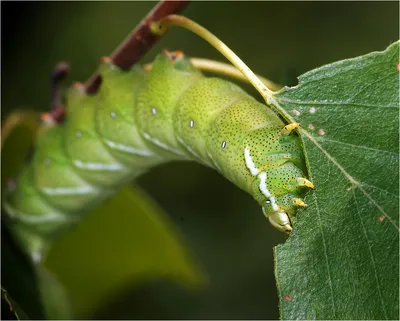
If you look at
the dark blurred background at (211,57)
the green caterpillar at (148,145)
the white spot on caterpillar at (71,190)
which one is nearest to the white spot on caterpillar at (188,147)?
the green caterpillar at (148,145)

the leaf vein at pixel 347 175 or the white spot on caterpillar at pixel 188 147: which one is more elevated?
the white spot on caterpillar at pixel 188 147

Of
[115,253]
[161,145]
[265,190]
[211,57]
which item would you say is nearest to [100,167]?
[161,145]

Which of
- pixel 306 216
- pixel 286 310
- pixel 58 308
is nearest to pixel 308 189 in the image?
pixel 306 216

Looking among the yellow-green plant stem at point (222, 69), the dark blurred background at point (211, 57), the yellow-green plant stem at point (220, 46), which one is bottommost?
the dark blurred background at point (211, 57)

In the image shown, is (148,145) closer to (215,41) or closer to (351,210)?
(215,41)

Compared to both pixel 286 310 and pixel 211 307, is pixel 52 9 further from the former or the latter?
pixel 286 310

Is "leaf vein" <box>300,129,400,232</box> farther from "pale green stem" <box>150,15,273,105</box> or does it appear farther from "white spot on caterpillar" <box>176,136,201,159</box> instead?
"white spot on caterpillar" <box>176,136,201,159</box>

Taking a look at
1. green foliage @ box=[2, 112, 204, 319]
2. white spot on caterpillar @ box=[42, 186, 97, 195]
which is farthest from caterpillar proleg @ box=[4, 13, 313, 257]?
green foliage @ box=[2, 112, 204, 319]

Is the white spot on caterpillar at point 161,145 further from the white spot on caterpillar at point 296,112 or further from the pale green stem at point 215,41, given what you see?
the white spot on caterpillar at point 296,112
